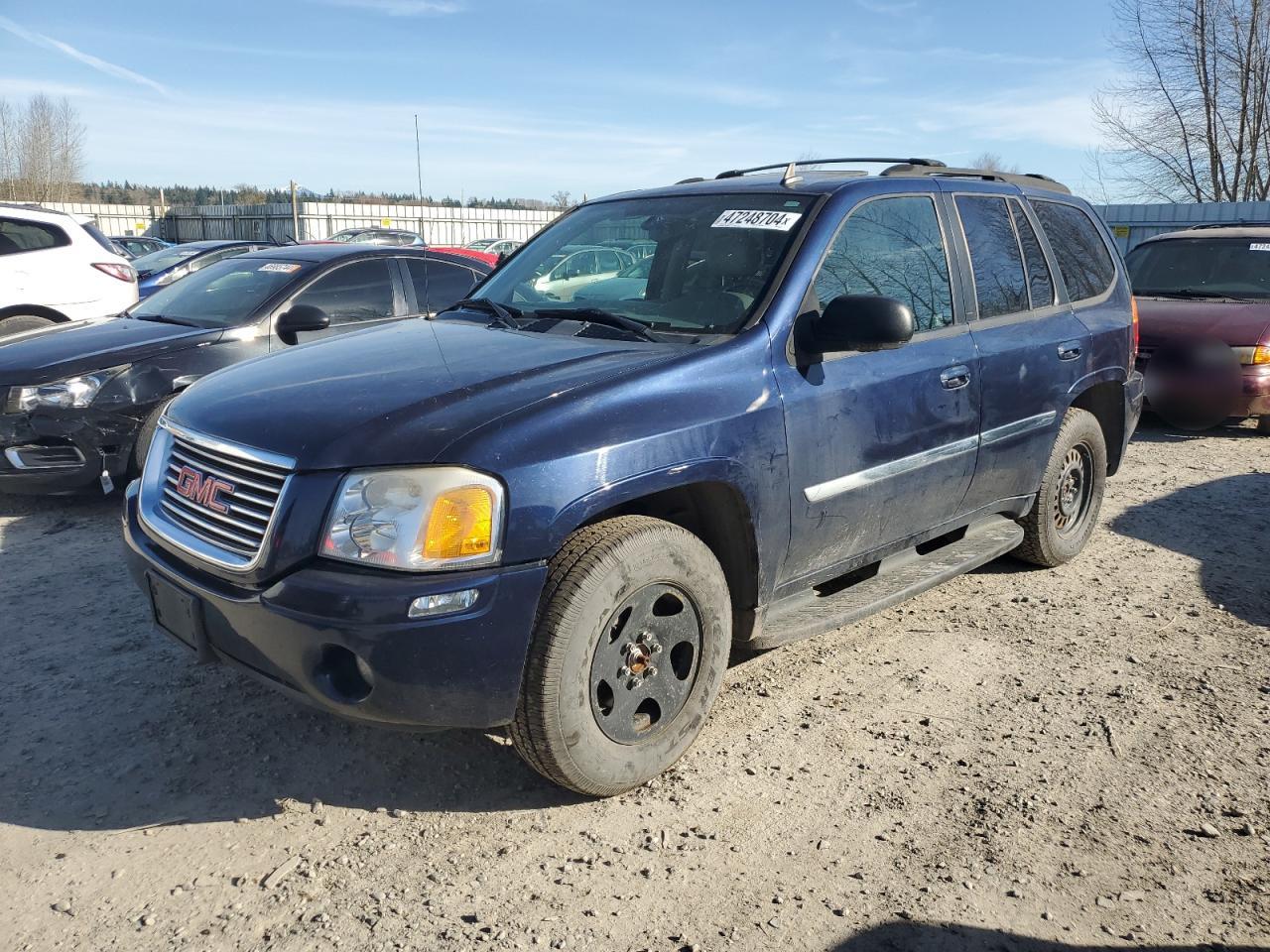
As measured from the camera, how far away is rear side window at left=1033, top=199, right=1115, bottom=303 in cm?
484

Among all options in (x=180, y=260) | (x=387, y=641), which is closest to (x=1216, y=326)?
(x=387, y=641)

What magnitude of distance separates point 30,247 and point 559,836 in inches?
330

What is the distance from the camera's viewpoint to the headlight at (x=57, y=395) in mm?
5629

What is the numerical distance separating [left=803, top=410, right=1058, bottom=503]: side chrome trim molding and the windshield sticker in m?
0.93

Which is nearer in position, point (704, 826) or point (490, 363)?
point (704, 826)

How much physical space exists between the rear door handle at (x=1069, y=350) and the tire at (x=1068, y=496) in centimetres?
32

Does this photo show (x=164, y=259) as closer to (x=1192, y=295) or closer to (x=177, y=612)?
(x=1192, y=295)

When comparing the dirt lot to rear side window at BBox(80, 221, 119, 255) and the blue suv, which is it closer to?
the blue suv

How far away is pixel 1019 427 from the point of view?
438cm

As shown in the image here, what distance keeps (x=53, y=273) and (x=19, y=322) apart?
561 mm

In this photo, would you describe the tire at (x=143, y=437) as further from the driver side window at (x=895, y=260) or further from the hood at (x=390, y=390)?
the driver side window at (x=895, y=260)

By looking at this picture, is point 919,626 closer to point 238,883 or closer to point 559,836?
point 559,836

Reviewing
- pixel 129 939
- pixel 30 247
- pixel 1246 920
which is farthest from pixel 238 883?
pixel 30 247

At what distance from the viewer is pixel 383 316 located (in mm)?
6922
